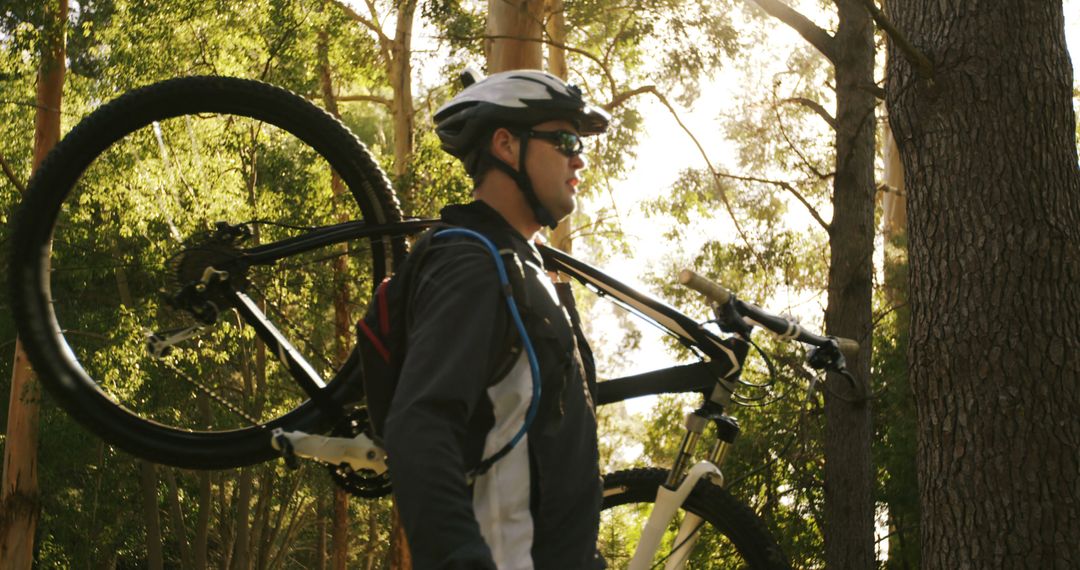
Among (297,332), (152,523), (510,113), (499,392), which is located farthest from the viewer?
(152,523)

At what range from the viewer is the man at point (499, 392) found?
2.09 metres

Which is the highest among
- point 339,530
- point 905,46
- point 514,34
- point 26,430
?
point 514,34

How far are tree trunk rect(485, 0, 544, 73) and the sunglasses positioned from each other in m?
8.84

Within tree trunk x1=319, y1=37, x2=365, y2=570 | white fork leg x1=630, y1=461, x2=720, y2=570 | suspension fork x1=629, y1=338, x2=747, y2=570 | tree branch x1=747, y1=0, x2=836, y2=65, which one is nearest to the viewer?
suspension fork x1=629, y1=338, x2=747, y2=570

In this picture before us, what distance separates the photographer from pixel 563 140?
269 cm

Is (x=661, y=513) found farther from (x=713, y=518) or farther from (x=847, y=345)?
(x=847, y=345)

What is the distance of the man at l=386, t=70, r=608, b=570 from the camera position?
6.84ft

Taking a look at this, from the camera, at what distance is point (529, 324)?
2.31m

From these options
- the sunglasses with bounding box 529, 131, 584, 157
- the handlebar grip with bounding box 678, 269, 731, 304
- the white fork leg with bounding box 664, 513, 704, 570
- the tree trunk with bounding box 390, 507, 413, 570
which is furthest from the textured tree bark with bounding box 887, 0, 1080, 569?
the tree trunk with bounding box 390, 507, 413, 570

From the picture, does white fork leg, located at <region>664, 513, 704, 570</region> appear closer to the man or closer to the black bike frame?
the black bike frame

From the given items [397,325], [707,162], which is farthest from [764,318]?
[707,162]

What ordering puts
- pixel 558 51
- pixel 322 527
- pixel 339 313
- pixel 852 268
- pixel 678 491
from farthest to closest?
pixel 322 527, pixel 339 313, pixel 558 51, pixel 852 268, pixel 678 491

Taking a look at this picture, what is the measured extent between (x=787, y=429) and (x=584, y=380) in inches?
568

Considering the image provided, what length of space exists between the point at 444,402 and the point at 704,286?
110cm
